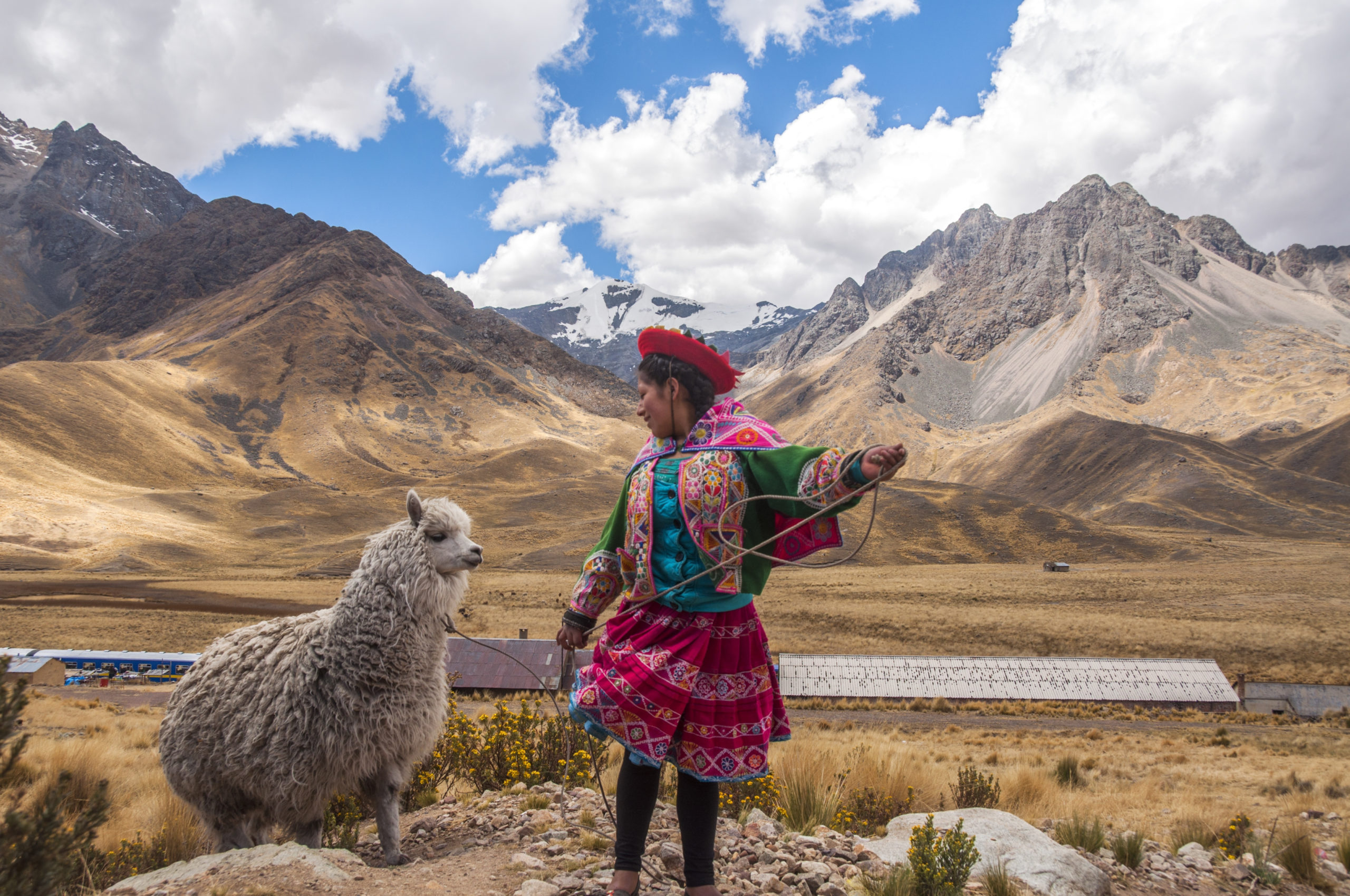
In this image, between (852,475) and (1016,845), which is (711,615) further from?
(1016,845)

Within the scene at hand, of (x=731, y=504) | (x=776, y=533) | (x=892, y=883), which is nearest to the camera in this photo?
(x=731, y=504)

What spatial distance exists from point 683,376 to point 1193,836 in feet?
17.1

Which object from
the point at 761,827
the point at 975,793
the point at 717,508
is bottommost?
the point at 975,793

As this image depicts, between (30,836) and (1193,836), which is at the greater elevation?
(30,836)

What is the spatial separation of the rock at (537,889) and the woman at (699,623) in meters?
0.42

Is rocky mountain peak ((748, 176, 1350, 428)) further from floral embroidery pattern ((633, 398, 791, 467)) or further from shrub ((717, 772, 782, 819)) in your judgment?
floral embroidery pattern ((633, 398, 791, 467))

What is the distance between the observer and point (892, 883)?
3420 millimetres

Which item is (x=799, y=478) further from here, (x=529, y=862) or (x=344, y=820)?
(x=344, y=820)

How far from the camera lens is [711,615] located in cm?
310

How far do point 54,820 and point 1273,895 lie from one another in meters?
6.09

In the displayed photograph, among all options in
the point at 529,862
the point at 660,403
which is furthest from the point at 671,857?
the point at 660,403

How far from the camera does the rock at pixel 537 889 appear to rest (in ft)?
10.7

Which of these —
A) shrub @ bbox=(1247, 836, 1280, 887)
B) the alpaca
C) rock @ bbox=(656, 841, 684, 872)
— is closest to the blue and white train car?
the alpaca

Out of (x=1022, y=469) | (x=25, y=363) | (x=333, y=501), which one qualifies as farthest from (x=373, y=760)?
(x=1022, y=469)
